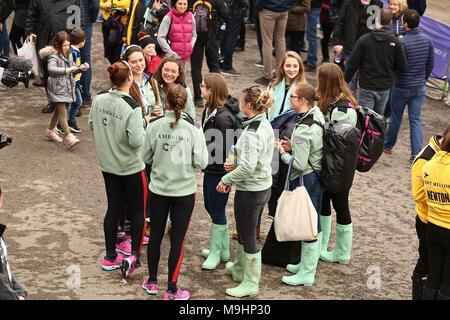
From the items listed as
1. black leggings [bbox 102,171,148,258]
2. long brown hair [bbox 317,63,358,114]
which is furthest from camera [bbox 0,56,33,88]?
long brown hair [bbox 317,63,358,114]

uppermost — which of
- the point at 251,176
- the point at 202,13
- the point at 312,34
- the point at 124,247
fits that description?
the point at 202,13

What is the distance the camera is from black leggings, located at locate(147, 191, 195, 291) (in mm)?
6633

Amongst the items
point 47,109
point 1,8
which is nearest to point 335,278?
→ point 47,109

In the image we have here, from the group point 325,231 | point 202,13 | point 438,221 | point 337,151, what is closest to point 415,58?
point 202,13

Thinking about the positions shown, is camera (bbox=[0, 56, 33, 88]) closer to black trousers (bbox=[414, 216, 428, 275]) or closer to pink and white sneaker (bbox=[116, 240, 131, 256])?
pink and white sneaker (bbox=[116, 240, 131, 256])

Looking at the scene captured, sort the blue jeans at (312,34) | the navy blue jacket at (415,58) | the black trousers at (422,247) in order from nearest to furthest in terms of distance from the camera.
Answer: the black trousers at (422,247)
the navy blue jacket at (415,58)
the blue jeans at (312,34)

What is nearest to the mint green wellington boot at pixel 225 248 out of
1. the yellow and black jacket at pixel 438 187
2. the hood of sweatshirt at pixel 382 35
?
the yellow and black jacket at pixel 438 187

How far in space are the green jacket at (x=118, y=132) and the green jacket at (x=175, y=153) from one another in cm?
32

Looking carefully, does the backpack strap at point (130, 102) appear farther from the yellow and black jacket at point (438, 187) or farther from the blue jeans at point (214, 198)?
the yellow and black jacket at point (438, 187)

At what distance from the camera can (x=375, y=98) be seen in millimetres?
10656

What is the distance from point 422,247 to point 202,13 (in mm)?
5602

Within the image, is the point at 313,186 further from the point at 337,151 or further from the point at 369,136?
the point at 369,136

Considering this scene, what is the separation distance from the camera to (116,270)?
727 cm

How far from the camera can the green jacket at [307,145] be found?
698 centimetres
